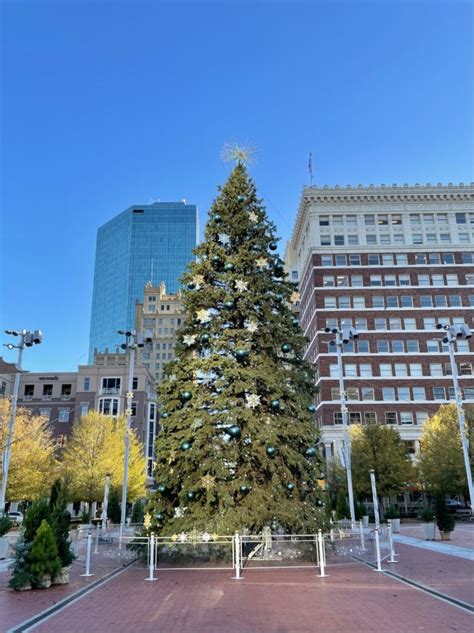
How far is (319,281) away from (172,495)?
51574 millimetres

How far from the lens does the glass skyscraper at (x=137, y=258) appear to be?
186m

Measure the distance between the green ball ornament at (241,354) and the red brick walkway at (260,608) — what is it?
20.2ft

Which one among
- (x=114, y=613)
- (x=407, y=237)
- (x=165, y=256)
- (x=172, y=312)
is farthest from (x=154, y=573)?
(x=165, y=256)

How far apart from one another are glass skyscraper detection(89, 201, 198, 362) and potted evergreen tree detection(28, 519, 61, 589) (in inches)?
6750

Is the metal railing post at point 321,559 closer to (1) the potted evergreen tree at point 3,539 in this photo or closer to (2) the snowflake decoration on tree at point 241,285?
(2) the snowflake decoration on tree at point 241,285

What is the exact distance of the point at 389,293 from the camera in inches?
2549

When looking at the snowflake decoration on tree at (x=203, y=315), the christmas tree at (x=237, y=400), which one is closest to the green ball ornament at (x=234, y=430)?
the christmas tree at (x=237, y=400)

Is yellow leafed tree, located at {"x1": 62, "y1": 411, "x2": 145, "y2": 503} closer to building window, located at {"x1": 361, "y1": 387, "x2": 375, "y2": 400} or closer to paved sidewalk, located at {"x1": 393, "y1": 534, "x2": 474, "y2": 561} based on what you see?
paved sidewalk, located at {"x1": 393, "y1": 534, "x2": 474, "y2": 561}

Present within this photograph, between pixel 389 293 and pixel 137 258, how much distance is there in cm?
13626

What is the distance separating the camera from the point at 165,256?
619 feet

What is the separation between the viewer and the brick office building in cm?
5991

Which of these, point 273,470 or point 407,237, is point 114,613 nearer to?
point 273,470

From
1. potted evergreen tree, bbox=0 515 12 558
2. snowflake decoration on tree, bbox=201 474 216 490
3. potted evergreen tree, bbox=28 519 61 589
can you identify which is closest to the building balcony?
potted evergreen tree, bbox=0 515 12 558

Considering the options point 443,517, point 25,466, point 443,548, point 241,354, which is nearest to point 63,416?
point 25,466
